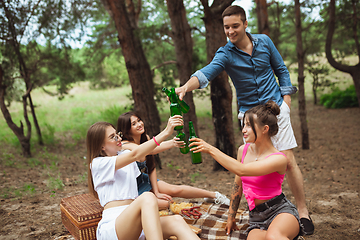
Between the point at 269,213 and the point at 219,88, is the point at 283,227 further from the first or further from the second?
the point at 219,88

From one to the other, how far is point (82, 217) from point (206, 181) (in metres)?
3.20

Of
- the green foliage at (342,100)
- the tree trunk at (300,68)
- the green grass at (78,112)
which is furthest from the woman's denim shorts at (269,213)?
the green foliage at (342,100)

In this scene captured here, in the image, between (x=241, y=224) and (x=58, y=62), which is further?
(x=58, y=62)

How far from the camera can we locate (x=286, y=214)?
244 centimetres

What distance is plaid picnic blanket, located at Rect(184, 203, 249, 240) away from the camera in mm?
3127

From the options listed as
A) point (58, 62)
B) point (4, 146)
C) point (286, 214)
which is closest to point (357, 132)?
point (286, 214)

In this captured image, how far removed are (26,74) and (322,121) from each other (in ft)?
33.0

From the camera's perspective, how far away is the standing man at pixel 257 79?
3070 mm

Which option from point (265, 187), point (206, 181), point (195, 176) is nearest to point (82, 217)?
point (265, 187)

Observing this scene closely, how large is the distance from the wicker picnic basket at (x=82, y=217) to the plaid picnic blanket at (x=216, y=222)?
1144 mm

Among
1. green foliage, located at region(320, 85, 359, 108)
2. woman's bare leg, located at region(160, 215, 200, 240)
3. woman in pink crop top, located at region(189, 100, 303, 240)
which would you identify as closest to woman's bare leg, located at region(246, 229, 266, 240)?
woman in pink crop top, located at region(189, 100, 303, 240)

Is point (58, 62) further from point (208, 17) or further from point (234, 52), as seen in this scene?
point (234, 52)

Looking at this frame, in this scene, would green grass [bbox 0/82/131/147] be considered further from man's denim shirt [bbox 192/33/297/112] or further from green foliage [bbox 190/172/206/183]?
man's denim shirt [bbox 192/33/297/112]

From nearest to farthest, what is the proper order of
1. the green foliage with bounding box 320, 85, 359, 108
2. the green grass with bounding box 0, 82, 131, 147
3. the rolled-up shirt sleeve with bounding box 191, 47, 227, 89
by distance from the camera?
the rolled-up shirt sleeve with bounding box 191, 47, 227, 89, the green grass with bounding box 0, 82, 131, 147, the green foliage with bounding box 320, 85, 359, 108
